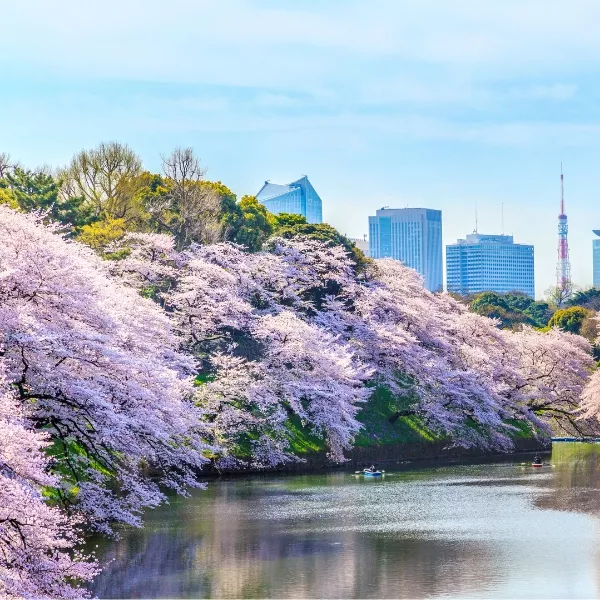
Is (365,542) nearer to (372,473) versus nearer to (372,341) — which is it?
(372,473)

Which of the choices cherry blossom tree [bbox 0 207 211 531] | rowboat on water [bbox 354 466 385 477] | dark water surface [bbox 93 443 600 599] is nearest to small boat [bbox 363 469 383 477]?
rowboat on water [bbox 354 466 385 477]

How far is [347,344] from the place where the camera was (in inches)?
2511

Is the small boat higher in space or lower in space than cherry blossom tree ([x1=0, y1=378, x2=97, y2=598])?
lower

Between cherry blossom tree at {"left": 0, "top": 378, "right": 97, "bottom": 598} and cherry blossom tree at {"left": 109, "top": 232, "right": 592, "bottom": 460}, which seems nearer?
cherry blossom tree at {"left": 0, "top": 378, "right": 97, "bottom": 598}

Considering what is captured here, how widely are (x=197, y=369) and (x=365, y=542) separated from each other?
2180 centimetres

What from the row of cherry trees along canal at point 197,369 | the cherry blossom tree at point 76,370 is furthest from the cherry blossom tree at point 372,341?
the cherry blossom tree at point 76,370

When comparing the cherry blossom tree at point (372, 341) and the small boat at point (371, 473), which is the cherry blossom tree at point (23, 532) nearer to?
the cherry blossom tree at point (372, 341)

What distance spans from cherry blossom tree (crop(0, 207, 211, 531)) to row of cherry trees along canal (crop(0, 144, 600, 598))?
0.06m

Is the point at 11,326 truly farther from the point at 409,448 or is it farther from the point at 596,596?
the point at 409,448

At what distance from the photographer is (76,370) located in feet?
89.6

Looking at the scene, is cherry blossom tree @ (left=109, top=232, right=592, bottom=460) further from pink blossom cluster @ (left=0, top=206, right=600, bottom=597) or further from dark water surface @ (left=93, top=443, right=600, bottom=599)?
dark water surface @ (left=93, top=443, right=600, bottom=599)

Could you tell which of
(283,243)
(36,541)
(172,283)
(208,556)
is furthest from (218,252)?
(36,541)

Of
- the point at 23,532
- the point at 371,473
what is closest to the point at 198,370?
the point at 371,473

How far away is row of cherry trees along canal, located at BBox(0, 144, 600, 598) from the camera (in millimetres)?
25797
